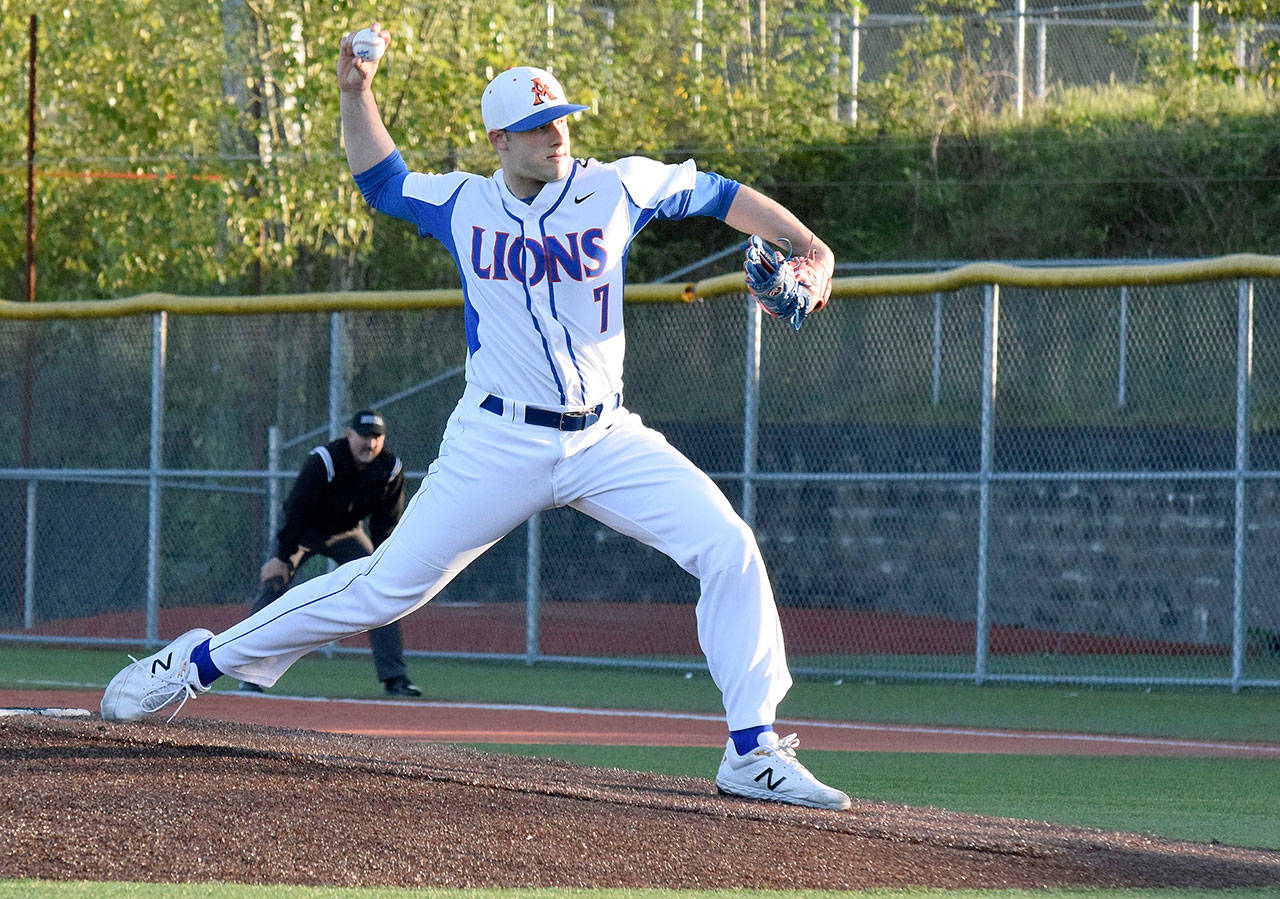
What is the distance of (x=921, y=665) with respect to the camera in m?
12.1

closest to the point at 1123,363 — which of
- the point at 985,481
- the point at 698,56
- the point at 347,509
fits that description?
the point at 985,481

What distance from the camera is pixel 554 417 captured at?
5168 mm

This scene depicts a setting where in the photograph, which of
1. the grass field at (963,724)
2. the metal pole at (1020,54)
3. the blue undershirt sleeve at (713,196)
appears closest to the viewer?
the blue undershirt sleeve at (713,196)

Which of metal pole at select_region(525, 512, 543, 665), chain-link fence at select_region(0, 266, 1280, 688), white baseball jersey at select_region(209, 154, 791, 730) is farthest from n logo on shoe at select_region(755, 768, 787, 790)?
chain-link fence at select_region(0, 266, 1280, 688)

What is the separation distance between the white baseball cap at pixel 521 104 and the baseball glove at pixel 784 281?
711mm

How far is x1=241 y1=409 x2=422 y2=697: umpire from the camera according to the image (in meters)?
9.98

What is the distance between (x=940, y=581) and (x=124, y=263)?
904 centimetres

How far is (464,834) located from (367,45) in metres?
2.46

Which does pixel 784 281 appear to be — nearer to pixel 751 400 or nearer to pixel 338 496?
pixel 338 496

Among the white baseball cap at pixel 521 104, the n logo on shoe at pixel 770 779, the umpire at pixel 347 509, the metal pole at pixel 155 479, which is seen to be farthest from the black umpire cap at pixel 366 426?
the n logo on shoe at pixel 770 779

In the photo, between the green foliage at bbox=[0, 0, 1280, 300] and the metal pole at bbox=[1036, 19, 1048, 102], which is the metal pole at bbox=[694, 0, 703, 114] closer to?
the green foliage at bbox=[0, 0, 1280, 300]

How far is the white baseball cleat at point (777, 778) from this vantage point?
5160 mm

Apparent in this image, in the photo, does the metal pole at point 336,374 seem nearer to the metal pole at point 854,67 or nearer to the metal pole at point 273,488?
the metal pole at point 273,488

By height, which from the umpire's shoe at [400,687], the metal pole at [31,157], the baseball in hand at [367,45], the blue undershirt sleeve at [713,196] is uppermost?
the metal pole at [31,157]
